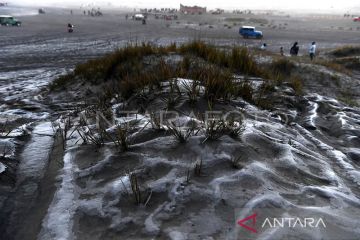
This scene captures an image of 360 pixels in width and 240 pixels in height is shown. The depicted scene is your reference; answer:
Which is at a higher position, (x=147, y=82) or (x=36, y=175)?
(x=147, y=82)

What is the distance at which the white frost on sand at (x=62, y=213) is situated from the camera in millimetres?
2743

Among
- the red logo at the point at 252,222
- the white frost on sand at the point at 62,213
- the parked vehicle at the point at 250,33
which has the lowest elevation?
the parked vehicle at the point at 250,33

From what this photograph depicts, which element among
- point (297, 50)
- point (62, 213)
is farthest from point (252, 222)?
point (297, 50)

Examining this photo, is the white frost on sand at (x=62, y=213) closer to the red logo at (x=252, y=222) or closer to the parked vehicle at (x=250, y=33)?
the red logo at (x=252, y=222)

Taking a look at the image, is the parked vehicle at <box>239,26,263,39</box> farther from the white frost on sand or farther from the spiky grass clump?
the white frost on sand

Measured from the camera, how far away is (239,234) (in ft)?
8.55

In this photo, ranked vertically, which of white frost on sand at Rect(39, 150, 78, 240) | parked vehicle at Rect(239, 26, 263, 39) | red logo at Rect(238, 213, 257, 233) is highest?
red logo at Rect(238, 213, 257, 233)

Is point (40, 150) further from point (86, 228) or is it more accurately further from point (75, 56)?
point (75, 56)

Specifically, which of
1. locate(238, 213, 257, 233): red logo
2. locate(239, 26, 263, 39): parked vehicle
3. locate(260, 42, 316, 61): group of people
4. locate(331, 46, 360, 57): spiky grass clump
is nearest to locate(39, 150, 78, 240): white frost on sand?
locate(238, 213, 257, 233): red logo

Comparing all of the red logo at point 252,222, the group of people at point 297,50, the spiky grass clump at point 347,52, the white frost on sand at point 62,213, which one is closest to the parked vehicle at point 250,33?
the group of people at point 297,50

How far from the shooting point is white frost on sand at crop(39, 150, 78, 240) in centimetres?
274

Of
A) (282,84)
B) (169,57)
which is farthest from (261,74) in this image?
(169,57)

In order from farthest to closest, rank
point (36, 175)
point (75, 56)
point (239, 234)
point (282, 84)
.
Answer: point (75, 56) → point (282, 84) → point (36, 175) → point (239, 234)

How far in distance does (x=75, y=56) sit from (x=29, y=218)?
16.8m
